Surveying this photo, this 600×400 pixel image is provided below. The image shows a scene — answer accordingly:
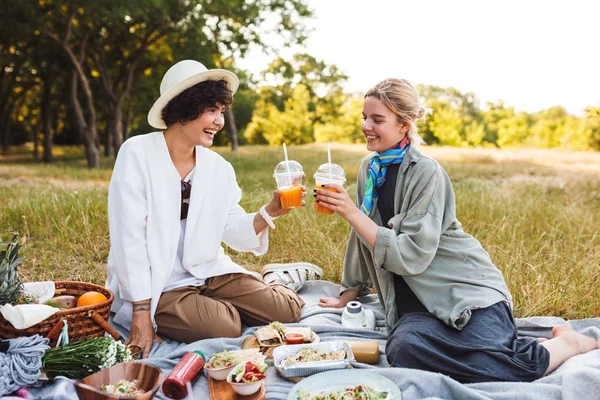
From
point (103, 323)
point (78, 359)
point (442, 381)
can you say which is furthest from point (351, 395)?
point (103, 323)

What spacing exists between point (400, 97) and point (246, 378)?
1.72 metres

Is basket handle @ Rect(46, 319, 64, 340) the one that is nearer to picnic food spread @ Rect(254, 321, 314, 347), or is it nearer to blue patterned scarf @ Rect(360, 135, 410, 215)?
picnic food spread @ Rect(254, 321, 314, 347)

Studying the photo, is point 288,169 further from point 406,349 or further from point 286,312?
point 406,349

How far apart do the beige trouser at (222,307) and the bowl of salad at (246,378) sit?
2.57 ft

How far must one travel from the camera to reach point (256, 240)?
3.83 m

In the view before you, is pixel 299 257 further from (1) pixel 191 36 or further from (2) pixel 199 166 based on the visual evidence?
(1) pixel 191 36

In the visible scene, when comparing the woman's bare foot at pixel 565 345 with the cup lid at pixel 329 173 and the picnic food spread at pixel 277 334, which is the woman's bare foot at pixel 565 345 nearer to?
the picnic food spread at pixel 277 334

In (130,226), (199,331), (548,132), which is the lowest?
(199,331)

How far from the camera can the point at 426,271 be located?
311cm

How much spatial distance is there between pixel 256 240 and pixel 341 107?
42065 millimetres

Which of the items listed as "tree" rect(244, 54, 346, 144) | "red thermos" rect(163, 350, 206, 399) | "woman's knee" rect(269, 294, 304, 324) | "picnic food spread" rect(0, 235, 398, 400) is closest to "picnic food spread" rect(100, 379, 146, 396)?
"picnic food spread" rect(0, 235, 398, 400)

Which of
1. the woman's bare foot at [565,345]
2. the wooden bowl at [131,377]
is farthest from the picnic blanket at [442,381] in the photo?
the wooden bowl at [131,377]

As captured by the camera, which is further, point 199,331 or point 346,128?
point 346,128

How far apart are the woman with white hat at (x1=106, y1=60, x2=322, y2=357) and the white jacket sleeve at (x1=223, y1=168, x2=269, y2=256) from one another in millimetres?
23
